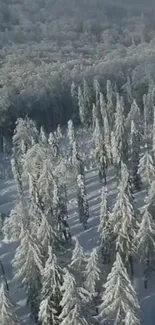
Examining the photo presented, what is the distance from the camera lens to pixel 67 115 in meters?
124

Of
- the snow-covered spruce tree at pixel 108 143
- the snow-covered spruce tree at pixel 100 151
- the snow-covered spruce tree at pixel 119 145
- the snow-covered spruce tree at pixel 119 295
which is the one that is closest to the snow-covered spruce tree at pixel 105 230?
the snow-covered spruce tree at pixel 119 295

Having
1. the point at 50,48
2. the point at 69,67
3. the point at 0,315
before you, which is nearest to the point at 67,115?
the point at 69,67

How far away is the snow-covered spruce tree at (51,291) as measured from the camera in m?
42.9

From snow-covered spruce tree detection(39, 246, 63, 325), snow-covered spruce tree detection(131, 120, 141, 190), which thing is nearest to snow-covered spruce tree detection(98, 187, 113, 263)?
snow-covered spruce tree detection(39, 246, 63, 325)

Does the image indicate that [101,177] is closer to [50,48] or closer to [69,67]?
[69,67]

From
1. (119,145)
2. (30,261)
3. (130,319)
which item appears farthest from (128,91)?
(130,319)

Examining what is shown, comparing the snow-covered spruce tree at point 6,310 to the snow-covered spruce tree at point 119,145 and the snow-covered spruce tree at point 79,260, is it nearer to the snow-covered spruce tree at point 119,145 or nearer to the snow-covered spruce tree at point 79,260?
the snow-covered spruce tree at point 79,260

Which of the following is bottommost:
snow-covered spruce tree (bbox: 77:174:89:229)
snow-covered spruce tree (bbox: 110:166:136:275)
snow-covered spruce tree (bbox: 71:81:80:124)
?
snow-covered spruce tree (bbox: 71:81:80:124)

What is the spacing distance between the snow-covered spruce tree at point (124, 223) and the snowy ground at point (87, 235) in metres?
5.56

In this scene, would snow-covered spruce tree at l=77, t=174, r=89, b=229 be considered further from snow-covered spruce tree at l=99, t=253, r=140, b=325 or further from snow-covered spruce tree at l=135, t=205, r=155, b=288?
snow-covered spruce tree at l=99, t=253, r=140, b=325

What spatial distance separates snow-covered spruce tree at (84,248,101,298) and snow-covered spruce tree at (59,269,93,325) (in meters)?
4.43

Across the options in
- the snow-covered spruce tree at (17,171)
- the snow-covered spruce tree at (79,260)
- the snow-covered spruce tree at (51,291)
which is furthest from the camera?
the snow-covered spruce tree at (17,171)

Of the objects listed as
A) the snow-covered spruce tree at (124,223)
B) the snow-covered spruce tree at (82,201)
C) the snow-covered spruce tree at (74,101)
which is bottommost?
the snow-covered spruce tree at (74,101)

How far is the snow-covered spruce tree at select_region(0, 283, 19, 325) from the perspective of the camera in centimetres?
4138
